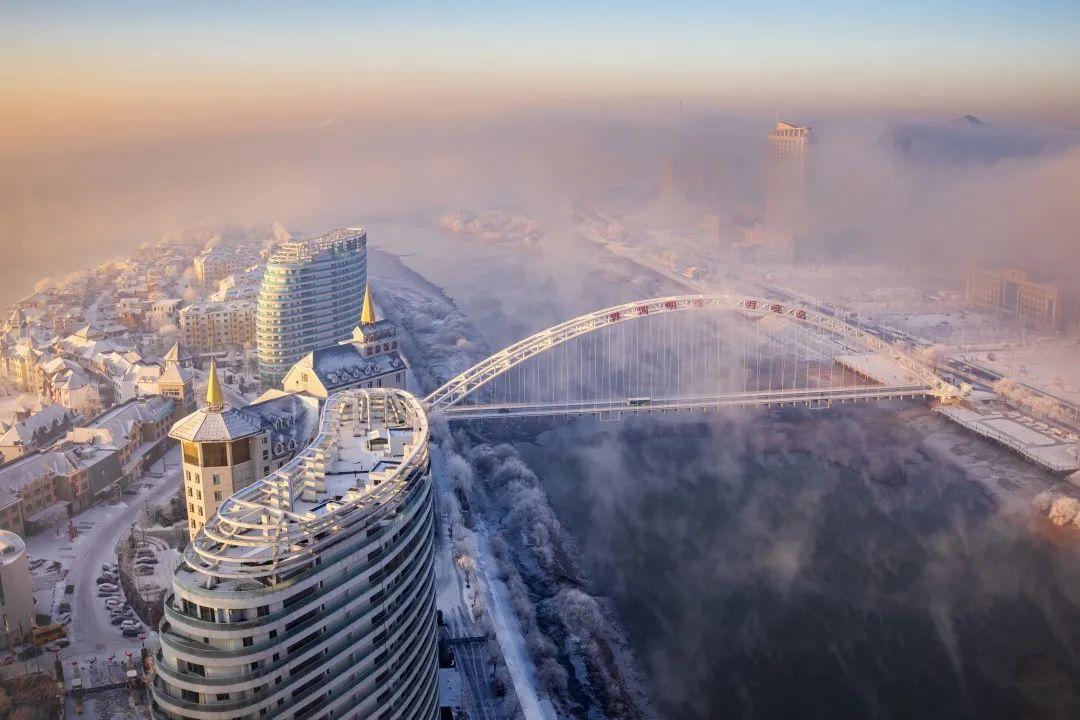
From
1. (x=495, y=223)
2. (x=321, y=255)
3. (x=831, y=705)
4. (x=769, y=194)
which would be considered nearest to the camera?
(x=831, y=705)

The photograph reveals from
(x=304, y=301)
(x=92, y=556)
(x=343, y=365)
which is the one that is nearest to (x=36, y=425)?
(x=92, y=556)

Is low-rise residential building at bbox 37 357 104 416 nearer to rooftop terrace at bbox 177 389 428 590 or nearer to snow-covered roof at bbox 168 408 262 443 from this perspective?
snow-covered roof at bbox 168 408 262 443

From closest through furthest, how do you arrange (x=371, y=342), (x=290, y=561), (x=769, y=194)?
1. (x=290, y=561)
2. (x=371, y=342)
3. (x=769, y=194)

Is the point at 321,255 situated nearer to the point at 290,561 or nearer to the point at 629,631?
the point at 629,631

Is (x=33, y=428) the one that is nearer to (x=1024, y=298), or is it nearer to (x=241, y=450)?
(x=241, y=450)

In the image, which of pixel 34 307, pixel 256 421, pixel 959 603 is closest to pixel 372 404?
pixel 256 421

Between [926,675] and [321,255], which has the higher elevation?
[321,255]

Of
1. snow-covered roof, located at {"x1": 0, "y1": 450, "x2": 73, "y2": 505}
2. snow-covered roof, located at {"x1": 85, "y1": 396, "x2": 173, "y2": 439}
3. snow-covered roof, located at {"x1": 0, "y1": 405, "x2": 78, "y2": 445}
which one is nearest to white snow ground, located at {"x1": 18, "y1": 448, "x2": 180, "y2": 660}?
snow-covered roof, located at {"x1": 0, "y1": 450, "x2": 73, "y2": 505}
